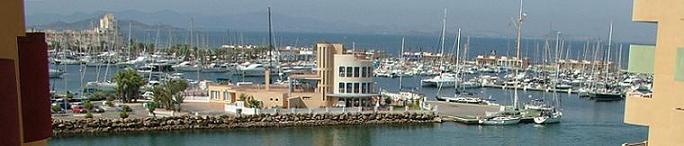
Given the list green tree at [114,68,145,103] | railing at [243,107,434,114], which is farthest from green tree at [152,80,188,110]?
railing at [243,107,434,114]

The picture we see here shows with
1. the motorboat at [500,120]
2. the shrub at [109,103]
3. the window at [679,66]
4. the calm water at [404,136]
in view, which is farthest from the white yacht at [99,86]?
the window at [679,66]

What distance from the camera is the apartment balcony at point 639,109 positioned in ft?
13.9

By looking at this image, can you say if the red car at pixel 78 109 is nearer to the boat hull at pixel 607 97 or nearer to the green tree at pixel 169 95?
the green tree at pixel 169 95

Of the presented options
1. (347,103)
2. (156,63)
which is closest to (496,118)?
(347,103)

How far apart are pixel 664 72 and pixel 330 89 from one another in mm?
20001

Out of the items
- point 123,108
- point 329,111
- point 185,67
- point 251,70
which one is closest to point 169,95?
point 123,108

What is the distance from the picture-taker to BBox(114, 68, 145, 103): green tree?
24.8 metres

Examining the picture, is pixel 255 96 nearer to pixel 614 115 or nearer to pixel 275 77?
pixel 614 115

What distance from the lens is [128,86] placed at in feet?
82.8

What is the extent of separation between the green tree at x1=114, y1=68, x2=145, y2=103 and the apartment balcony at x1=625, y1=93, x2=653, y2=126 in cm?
2203

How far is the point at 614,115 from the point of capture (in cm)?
2786

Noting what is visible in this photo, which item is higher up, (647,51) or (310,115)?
(647,51)

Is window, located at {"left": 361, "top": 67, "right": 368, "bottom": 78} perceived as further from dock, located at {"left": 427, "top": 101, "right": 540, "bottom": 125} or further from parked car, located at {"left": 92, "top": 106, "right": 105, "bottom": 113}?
parked car, located at {"left": 92, "top": 106, "right": 105, "bottom": 113}

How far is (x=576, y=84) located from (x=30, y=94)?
134 feet
